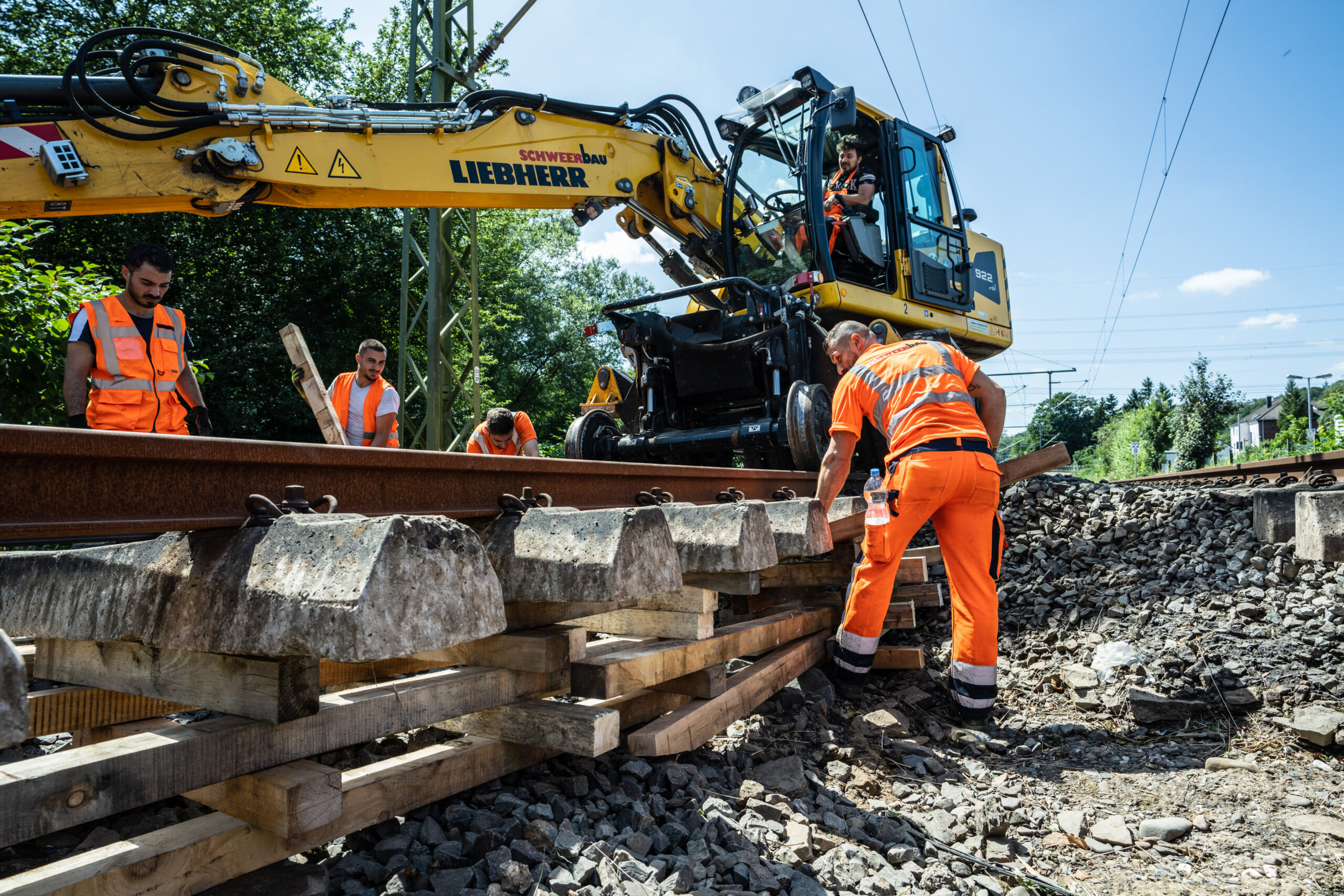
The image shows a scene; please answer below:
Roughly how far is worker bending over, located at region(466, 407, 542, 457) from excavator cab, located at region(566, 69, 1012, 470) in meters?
0.75

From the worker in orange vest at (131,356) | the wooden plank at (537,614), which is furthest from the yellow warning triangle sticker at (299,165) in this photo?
the wooden plank at (537,614)

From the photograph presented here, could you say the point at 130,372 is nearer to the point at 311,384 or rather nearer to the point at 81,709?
the point at 311,384

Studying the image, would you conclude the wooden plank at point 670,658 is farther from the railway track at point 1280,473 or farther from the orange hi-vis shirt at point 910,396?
the railway track at point 1280,473

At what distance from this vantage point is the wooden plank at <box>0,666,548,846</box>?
1.58 metres

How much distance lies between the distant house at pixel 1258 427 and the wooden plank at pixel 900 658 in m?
81.4

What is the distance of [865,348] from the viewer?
481cm

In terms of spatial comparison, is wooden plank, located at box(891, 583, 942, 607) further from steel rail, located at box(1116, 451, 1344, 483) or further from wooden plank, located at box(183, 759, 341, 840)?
wooden plank, located at box(183, 759, 341, 840)

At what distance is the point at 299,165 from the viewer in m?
4.25

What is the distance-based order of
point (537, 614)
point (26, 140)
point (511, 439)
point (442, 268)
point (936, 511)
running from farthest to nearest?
point (442, 268), point (511, 439), point (936, 511), point (26, 140), point (537, 614)

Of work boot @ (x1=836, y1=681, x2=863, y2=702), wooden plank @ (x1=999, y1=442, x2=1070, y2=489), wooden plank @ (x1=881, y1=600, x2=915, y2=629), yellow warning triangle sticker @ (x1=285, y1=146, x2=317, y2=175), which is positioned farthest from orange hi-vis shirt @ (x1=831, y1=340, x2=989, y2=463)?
yellow warning triangle sticker @ (x1=285, y1=146, x2=317, y2=175)

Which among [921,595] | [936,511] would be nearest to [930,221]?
[921,595]

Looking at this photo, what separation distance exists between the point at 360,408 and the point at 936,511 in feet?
14.5

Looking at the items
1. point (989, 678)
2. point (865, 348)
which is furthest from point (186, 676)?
point (865, 348)

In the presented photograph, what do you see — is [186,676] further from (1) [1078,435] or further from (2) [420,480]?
(1) [1078,435]
